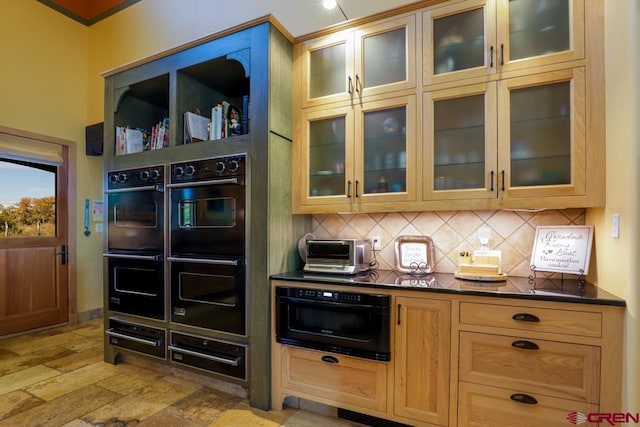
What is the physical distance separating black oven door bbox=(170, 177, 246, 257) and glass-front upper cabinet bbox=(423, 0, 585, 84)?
1.59 metres

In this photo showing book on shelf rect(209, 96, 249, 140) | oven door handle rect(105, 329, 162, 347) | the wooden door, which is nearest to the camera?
book on shelf rect(209, 96, 249, 140)

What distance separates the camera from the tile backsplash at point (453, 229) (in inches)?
86.2

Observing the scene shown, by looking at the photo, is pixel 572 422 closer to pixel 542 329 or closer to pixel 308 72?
pixel 542 329

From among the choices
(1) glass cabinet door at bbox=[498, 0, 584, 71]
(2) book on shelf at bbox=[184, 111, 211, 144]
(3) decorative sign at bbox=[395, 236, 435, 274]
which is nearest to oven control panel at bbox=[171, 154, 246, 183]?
(2) book on shelf at bbox=[184, 111, 211, 144]

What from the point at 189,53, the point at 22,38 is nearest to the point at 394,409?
the point at 189,53

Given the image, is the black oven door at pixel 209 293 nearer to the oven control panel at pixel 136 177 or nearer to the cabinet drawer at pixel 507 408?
the oven control panel at pixel 136 177

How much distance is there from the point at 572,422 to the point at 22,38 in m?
6.09

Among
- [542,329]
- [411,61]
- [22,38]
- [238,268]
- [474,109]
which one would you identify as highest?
[22,38]

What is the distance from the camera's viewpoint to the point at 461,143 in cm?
211

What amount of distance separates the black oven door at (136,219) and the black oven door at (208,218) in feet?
0.58

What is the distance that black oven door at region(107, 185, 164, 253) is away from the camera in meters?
2.75

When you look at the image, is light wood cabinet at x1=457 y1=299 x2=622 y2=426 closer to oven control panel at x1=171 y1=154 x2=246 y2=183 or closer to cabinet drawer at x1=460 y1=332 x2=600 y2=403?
cabinet drawer at x1=460 y1=332 x2=600 y2=403

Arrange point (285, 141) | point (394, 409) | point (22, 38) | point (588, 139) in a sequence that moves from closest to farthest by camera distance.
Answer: point (588, 139) < point (394, 409) < point (285, 141) < point (22, 38)

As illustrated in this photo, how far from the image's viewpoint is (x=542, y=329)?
1627 mm
